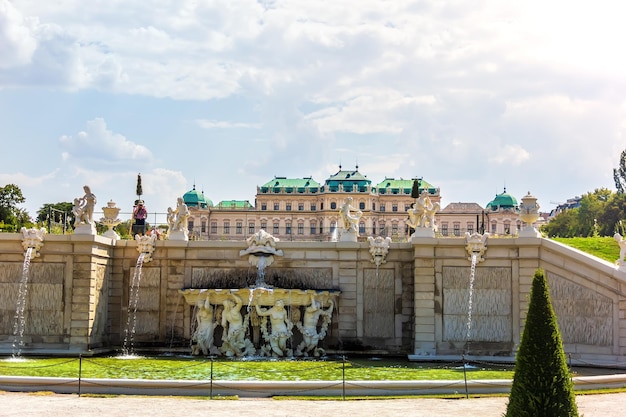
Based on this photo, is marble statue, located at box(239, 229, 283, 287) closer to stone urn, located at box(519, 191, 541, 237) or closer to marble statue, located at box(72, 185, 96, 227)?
marble statue, located at box(72, 185, 96, 227)

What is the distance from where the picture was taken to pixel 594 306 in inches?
1057

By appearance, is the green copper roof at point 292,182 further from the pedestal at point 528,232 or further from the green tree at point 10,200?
the pedestal at point 528,232

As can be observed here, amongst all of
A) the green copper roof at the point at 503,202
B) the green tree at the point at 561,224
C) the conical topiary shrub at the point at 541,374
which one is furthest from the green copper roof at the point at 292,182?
the conical topiary shrub at the point at 541,374

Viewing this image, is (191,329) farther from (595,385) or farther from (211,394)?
(595,385)

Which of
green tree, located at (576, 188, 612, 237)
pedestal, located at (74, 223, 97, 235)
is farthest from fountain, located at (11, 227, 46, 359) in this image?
green tree, located at (576, 188, 612, 237)

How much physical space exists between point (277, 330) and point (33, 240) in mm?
9212

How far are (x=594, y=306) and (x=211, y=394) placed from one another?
14539 mm

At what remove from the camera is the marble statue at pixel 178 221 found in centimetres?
3084

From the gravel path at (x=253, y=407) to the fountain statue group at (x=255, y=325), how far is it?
10242mm

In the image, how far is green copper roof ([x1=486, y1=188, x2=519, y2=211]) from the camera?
12900 cm

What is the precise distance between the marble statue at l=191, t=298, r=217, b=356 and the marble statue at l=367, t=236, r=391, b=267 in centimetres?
614

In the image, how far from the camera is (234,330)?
91.6 ft

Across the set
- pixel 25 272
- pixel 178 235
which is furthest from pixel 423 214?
pixel 25 272

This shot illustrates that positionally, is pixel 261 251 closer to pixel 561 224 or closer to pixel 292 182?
pixel 561 224
